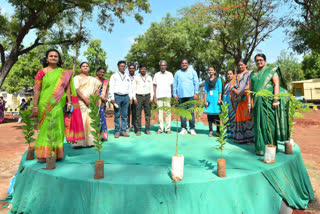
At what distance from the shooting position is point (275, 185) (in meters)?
2.48

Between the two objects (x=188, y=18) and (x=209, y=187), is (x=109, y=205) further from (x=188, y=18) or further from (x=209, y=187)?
(x=188, y=18)

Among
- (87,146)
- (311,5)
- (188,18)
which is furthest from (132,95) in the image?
(188,18)

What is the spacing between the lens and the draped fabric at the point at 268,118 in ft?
10.6

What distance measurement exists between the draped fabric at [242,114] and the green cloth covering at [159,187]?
101 cm

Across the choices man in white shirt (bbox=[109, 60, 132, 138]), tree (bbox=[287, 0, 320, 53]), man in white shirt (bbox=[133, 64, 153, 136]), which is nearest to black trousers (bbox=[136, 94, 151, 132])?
man in white shirt (bbox=[133, 64, 153, 136])

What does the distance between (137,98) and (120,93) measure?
0.58 m

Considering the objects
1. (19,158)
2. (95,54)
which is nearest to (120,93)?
(19,158)

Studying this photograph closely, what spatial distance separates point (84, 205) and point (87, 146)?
211cm

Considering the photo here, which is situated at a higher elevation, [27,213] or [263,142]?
[263,142]

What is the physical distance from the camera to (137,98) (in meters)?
5.38

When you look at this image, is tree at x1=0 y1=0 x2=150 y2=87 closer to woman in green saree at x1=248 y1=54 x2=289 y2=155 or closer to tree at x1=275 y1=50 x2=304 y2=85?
woman in green saree at x1=248 y1=54 x2=289 y2=155

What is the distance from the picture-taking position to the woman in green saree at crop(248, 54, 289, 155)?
324 cm

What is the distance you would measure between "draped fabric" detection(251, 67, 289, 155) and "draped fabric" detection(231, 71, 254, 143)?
718 mm

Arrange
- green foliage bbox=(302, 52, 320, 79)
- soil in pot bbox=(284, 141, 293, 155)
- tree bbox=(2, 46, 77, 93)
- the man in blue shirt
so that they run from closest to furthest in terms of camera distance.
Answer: soil in pot bbox=(284, 141, 293, 155) → the man in blue shirt → tree bbox=(2, 46, 77, 93) → green foliage bbox=(302, 52, 320, 79)
